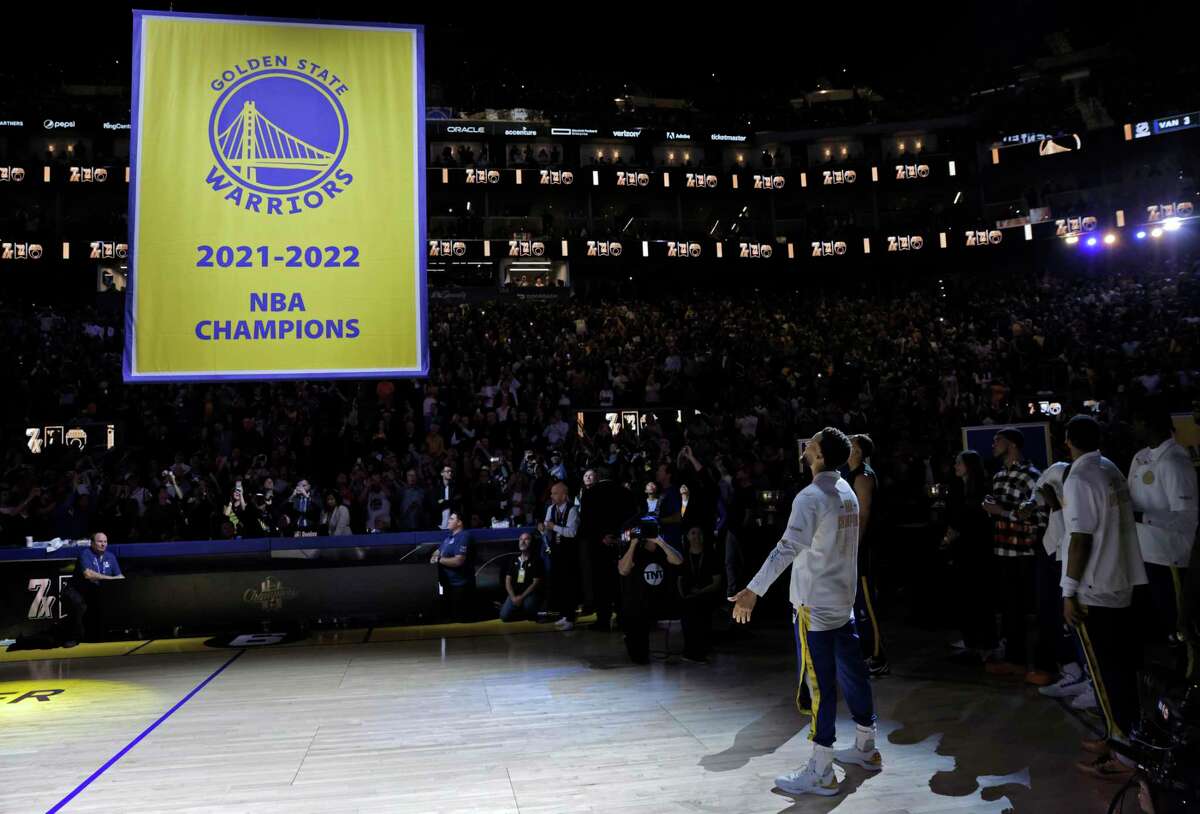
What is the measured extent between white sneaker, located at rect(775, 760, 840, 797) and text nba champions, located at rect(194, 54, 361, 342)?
13.3ft

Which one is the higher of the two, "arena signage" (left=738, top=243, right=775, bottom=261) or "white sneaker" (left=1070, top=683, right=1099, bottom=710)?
"arena signage" (left=738, top=243, right=775, bottom=261)

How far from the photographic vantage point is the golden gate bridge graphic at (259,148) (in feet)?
19.0

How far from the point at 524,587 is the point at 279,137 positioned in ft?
18.1

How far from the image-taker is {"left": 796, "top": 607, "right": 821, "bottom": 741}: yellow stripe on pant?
4117 mm

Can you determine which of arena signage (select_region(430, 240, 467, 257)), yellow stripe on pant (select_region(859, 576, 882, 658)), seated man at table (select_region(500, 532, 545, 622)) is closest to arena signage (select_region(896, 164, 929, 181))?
arena signage (select_region(430, 240, 467, 257))

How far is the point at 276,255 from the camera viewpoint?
578cm

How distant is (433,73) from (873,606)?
44.3 m

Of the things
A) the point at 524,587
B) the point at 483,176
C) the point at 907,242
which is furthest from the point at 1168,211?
the point at 524,587

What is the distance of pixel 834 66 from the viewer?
149ft

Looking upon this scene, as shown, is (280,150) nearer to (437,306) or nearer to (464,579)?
(464,579)

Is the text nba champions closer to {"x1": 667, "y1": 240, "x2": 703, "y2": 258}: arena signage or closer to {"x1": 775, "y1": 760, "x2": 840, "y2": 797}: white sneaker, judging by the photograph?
{"x1": 775, "y1": 760, "x2": 840, "y2": 797}: white sneaker

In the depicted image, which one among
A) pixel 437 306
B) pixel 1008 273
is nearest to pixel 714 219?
pixel 1008 273

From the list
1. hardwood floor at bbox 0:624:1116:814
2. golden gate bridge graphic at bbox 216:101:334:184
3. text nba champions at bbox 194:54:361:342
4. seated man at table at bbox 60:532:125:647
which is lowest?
hardwood floor at bbox 0:624:1116:814

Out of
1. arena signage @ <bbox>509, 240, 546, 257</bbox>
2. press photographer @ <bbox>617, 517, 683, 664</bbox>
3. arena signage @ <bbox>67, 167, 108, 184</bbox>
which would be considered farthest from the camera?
arena signage @ <bbox>509, 240, 546, 257</bbox>
